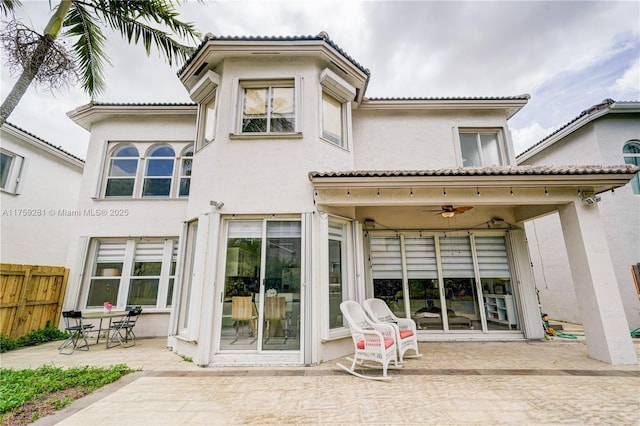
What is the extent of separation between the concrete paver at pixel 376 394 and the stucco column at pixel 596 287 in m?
0.36

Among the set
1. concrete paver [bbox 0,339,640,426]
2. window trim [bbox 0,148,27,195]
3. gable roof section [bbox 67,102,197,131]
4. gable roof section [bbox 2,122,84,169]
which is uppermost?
gable roof section [bbox 67,102,197,131]

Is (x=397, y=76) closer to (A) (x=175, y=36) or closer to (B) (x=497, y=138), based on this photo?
(B) (x=497, y=138)

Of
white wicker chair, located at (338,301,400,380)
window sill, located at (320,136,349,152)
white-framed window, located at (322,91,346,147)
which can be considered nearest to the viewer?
white wicker chair, located at (338,301,400,380)

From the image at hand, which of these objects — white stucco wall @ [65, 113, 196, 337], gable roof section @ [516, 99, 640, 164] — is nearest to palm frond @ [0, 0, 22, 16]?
white stucco wall @ [65, 113, 196, 337]

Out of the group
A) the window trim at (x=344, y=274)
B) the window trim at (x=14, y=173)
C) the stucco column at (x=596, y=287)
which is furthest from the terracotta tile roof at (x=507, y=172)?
the window trim at (x=14, y=173)

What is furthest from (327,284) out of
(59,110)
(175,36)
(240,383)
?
(59,110)

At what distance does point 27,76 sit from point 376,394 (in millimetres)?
8825

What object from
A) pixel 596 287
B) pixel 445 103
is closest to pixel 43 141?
pixel 445 103

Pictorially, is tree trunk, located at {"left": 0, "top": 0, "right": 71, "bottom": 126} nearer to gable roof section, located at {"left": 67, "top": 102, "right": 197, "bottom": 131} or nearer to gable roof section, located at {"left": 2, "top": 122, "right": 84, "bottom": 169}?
gable roof section, located at {"left": 67, "top": 102, "right": 197, "bottom": 131}

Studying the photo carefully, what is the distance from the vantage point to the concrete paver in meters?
3.50

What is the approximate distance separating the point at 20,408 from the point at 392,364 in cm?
608

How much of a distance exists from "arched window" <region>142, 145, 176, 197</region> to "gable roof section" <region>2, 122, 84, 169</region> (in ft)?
16.1

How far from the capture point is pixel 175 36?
6.85 metres

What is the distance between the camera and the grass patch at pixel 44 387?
370 centimetres
